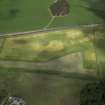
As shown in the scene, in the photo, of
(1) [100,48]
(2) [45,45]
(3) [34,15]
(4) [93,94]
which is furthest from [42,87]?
(3) [34,15]

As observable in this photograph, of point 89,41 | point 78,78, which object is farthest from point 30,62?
point 89,41

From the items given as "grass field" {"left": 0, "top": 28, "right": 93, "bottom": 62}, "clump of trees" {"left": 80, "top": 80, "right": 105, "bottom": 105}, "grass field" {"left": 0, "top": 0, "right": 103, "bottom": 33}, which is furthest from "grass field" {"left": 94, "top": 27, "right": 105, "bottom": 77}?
"clump of trees" {"left": 80, "top": 80, "right": 105, "bottom": 105}

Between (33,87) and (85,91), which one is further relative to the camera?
(33,87)

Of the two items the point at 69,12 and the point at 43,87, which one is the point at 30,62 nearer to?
the point at 43,87

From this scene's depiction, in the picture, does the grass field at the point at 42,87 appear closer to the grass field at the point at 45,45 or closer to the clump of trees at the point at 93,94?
the clump of trees at the point at 93,94

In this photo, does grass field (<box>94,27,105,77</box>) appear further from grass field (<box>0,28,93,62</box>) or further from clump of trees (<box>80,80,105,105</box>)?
clump of trees (<box>80,80,105,105</box>)
